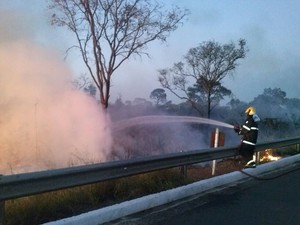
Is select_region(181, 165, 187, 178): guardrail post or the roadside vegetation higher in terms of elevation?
select_region(181, 165, 187, 178): guardrail post

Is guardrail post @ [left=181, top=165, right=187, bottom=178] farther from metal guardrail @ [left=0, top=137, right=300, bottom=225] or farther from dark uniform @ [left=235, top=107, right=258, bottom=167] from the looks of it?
dark uniform @ [left=235, top=107, right=258, bottom=167]

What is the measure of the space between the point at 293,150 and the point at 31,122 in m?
10.4

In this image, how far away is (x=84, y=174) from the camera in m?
6.53

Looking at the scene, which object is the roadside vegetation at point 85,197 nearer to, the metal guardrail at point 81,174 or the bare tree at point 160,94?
the metal guardrail at point 81,174

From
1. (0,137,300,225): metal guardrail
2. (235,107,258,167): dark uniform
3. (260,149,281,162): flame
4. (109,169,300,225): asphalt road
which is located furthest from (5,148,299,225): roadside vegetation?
(260,149,281,162): flame

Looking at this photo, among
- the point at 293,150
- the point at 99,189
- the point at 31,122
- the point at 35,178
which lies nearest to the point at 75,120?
the point at 31,122

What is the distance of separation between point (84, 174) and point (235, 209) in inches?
98.9

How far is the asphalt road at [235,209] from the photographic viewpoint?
6418 millimetres

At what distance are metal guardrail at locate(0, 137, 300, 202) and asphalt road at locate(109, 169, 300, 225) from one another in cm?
82

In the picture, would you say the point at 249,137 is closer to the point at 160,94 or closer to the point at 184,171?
the point at 184,171

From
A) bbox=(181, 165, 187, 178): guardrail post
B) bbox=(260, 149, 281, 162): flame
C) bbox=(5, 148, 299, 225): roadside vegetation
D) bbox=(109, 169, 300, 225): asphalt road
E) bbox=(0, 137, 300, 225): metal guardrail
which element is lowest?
bbox=(260, 149, 281, 162): flame

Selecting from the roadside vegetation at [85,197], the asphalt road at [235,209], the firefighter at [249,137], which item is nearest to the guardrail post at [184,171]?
the roadside vegetation at [85,197]

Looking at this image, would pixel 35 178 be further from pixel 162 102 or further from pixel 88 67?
pixel 162 102

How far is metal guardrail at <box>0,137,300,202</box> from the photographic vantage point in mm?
5414
